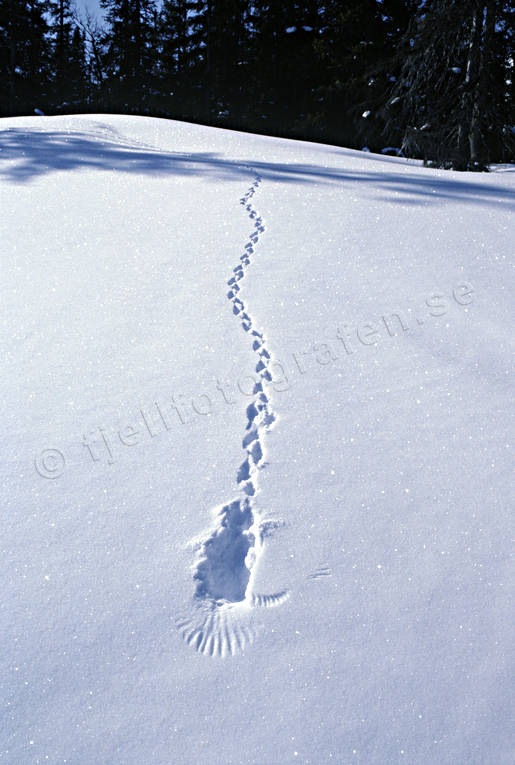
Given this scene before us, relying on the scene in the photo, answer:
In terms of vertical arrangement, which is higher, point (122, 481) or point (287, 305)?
point (287, 305)

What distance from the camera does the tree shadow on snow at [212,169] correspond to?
403cm

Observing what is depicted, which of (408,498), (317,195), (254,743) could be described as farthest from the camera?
(317,195)

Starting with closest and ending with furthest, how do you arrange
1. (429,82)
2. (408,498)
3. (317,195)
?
(408,498)
(317,195)
(429,82)

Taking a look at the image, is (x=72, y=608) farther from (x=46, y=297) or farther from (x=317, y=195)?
(x=317, y=195)

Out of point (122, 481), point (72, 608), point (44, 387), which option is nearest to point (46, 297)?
point (44, 387)

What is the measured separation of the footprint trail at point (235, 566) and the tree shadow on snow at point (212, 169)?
2.80 metres

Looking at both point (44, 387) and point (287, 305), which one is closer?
point (44, 387)

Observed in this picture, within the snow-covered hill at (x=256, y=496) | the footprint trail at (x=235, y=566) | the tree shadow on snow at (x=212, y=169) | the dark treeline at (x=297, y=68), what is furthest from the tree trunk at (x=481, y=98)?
the footprint trail at (x=235, y=566)

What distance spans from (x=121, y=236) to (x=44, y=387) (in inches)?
62.8

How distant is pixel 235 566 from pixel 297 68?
62.9ft

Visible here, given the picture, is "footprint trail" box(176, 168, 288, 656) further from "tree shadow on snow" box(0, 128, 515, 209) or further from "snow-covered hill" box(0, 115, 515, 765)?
"tree shadow on snow" box(0, 128, 515, 209)

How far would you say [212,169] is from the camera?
457 cm

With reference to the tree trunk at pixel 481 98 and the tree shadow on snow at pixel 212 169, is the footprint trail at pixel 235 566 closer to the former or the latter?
the tree shadow on snow at pixel 212 169

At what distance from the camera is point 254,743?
3.33 ft
